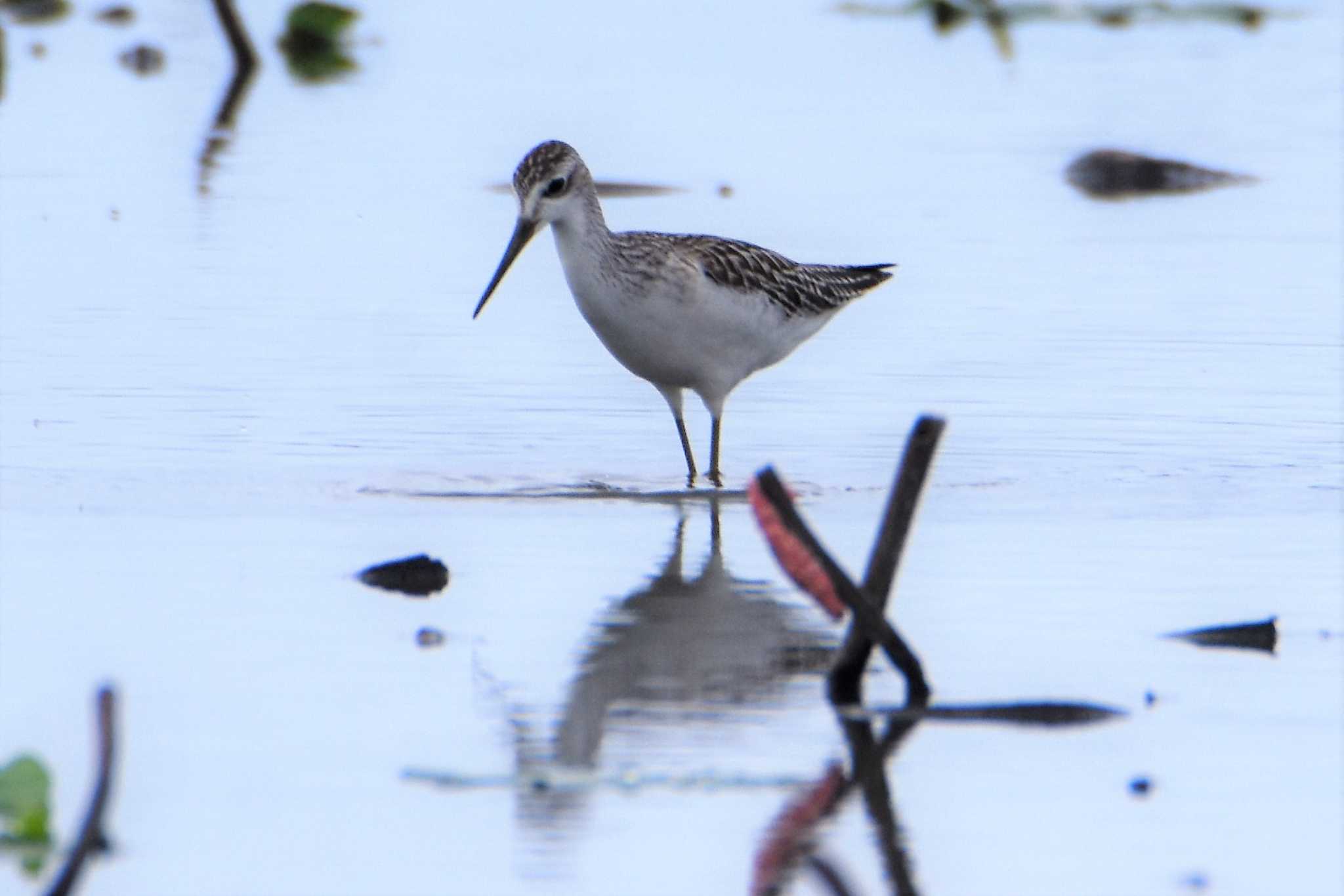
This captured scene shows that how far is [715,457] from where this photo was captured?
10.6m

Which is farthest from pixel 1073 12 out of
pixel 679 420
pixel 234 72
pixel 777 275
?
pixel 679 420

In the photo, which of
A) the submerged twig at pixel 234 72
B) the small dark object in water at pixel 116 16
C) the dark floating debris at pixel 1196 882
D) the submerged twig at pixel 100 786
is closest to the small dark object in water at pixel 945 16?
the small dark object in water at pixel 116 16

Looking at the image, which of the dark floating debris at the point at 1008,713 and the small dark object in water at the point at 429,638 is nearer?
the dark floating debris at the point at 1008,713

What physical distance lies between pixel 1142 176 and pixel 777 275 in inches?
250

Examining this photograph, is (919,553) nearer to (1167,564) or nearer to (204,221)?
(1167,564)

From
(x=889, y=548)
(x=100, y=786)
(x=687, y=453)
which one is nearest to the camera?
(x=100, y=786)

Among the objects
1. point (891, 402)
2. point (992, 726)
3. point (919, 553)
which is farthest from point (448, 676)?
point (891, 402)

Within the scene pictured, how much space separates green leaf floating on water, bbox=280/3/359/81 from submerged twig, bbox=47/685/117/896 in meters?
17.2

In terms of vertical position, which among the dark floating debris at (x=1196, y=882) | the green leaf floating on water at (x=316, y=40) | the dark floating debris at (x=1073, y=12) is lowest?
the dark floating debris at (x=1073, y=12)

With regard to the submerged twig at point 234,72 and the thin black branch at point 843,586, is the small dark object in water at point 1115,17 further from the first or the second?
the thin black branch at point 843,586

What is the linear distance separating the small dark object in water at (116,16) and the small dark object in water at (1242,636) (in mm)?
18301

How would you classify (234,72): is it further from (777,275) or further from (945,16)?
(777,275)

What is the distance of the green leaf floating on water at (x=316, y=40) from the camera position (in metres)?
22.0

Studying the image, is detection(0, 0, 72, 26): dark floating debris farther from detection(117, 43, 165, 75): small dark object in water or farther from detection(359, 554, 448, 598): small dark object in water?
detection(359, 554, 448, 598): small dark object in water
